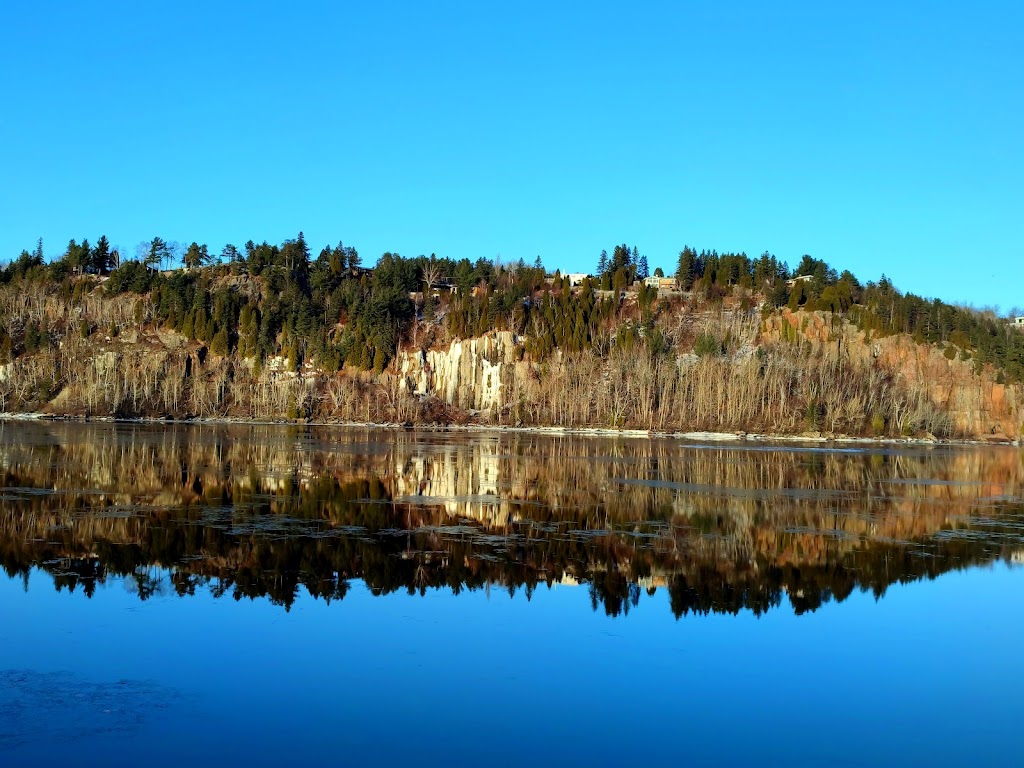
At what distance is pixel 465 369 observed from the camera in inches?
4589

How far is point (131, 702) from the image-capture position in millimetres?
10094

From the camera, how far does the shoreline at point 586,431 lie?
86.9m

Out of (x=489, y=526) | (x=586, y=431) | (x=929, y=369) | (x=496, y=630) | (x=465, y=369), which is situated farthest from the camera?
(x=465, y=369)

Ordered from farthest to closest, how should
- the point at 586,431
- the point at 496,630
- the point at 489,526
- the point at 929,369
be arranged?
the point at 929,369, the point at 586,431, the point at 489,526, the point at 496,630

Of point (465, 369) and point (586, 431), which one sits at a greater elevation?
point (465, 369)

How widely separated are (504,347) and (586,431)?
25879 mm

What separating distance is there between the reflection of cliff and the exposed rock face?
7102 centimetres

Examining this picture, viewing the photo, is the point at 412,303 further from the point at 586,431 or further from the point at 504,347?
the point at 586,431

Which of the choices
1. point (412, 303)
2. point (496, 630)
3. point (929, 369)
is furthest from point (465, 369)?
point (496, 630)

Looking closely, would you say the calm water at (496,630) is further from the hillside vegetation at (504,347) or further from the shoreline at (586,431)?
the hillside vegetation at (504,347)

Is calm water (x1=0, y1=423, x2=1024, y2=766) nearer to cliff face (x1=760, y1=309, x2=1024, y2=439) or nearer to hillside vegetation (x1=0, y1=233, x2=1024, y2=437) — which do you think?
hillside vegetation (x1=0, y1=233, x2=1024, y2=437)

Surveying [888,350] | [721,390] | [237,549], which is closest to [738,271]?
[888,350]

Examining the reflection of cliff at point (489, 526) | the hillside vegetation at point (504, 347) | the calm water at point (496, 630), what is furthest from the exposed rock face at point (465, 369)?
the calm water at point (496, 630)

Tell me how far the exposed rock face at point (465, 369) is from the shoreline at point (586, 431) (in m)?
10.3
